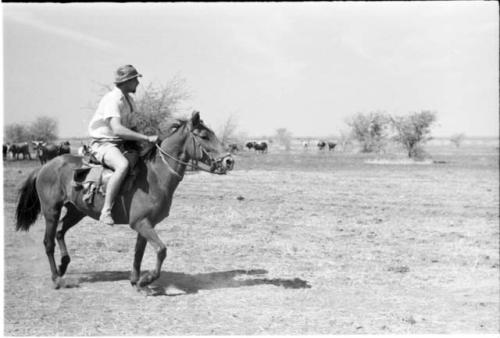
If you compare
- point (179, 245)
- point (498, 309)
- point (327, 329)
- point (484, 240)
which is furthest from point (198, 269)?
point (484, 240)

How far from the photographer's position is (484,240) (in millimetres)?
11148

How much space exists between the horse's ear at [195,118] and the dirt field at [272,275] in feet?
7.13

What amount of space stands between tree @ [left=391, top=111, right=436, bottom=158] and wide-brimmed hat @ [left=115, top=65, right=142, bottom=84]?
3936 centimetres

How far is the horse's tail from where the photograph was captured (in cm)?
708

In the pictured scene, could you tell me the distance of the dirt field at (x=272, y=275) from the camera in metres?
5.76

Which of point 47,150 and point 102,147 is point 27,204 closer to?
point 102,147

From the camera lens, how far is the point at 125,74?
5.33 m

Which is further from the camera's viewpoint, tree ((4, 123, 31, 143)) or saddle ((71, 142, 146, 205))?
tree ((4, 123, 31, 143))

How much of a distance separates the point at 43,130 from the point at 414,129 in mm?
36094

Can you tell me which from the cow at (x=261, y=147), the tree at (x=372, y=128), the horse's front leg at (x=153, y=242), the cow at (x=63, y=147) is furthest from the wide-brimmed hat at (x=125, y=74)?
the cow at (x=261, y=147)

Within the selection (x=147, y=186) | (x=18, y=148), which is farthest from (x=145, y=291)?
(x=18, y=148)

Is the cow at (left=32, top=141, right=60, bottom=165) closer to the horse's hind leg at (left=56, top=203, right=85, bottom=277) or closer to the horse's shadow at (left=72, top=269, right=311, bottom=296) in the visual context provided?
the horse's hind leg at (left=56, top=203, right=85, bottom=277)

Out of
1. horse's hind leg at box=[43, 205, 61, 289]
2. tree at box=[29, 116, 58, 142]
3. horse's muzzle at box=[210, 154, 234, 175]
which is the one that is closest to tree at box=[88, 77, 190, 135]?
horse's hind leg at box=[43, 205, 61, 289]

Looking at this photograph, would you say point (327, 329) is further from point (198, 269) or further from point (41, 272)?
point (41, 272)
